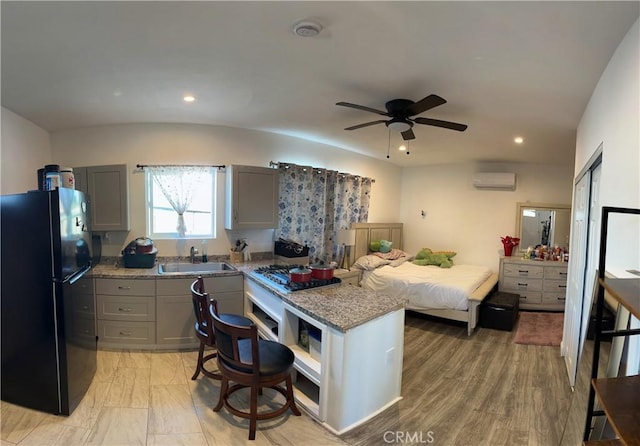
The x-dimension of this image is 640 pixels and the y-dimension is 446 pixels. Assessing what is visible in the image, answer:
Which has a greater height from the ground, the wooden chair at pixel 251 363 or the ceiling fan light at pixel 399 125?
the ceiling fan light at pixel 399 125

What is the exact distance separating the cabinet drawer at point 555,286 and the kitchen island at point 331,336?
388cm

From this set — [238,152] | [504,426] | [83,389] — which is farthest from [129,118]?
[504,426]

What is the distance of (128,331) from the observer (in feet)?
10.7

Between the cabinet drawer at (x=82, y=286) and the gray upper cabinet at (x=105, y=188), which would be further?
the gray upper cabinet at (x=105, y=188)

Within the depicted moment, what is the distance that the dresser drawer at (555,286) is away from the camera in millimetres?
4988

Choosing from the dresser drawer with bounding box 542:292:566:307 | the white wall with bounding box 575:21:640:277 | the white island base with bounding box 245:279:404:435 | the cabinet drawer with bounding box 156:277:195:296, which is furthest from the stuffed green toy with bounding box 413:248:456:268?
the cabinet drawer with bounding box 156:277:195:296

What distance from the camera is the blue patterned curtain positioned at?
14.5 feet

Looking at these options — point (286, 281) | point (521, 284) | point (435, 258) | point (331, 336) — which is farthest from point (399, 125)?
point (521, 284)

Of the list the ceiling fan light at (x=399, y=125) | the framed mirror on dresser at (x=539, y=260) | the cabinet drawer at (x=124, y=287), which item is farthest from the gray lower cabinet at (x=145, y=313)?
the framed mirror on dresser at (x=539, y=260)

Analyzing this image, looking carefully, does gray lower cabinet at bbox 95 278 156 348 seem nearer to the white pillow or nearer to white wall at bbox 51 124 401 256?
white wall at bbox 51 124 401 256

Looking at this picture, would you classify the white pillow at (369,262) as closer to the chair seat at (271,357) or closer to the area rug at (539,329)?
the area rug at (539,329)

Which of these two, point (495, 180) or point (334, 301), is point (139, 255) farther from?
point (495, 180)

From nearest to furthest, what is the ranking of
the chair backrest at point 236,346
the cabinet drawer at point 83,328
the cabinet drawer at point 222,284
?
the chair backrest at point 236,346 → the cabinet drawer at point 83,328 → the cabinet drawer at point 222,284

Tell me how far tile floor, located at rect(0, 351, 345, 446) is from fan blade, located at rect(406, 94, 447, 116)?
93.0 inches
